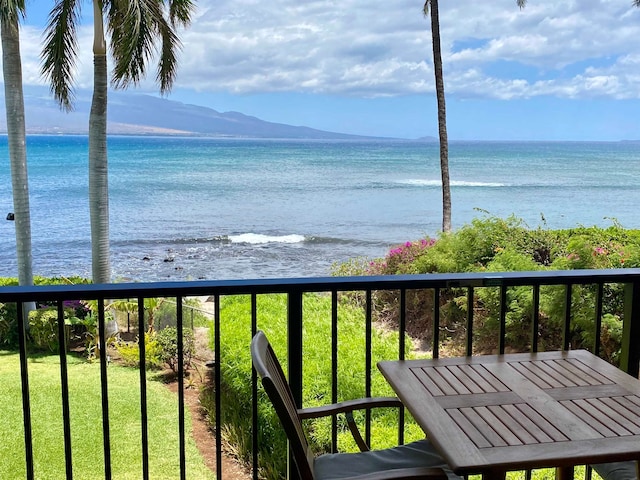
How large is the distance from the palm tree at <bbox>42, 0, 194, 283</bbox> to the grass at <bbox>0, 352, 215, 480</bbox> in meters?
3.68

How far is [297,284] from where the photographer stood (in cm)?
214

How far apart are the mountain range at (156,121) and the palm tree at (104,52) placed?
35.8 metres

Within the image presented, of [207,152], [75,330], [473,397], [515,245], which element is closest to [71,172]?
[207,152]

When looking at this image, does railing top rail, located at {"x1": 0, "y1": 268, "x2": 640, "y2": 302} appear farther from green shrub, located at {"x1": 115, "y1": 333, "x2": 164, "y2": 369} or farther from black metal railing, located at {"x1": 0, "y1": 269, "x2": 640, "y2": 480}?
green shrub, located at {"x1": 115, "y1": 333, "x2": 164, "y2": 369}

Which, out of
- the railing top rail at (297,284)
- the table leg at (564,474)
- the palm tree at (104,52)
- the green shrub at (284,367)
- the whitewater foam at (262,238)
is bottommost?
the whitewater foam at (262,238)

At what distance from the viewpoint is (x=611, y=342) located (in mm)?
6703

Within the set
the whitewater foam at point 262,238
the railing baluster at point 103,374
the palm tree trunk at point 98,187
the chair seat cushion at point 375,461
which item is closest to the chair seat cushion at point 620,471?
the chair seat cushion at point 375,461

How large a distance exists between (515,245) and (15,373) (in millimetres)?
6530

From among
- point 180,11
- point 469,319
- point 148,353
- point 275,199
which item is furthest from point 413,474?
point 275,199

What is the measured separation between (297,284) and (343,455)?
1.80 ft

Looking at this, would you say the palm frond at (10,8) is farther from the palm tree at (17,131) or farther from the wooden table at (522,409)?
the wooden table at (522,409)

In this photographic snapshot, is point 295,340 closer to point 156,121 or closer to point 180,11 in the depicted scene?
point 180,11

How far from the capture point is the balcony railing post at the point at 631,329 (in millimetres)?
2463

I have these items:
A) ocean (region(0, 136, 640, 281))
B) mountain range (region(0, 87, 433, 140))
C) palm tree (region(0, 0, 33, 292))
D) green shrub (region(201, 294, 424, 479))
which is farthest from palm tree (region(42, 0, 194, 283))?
mountain range (region(0, 87, 433, 140))
